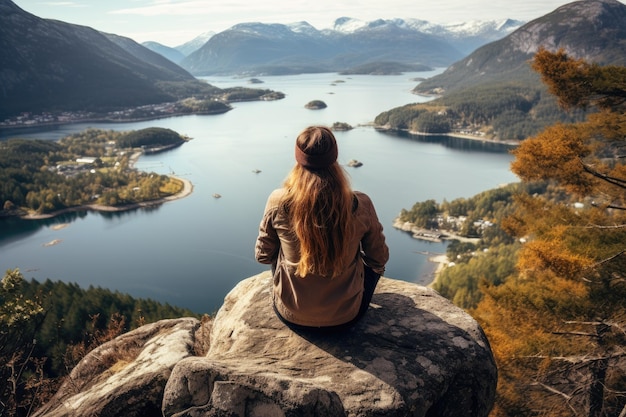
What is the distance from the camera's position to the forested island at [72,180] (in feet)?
183

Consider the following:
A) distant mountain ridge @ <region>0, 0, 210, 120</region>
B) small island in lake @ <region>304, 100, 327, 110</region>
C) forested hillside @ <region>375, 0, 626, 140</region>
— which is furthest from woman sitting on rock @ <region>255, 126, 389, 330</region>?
distant mountain ridge @ <region>0, 0, 210, 120</region>

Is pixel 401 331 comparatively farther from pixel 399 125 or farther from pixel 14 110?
pixel 14 110

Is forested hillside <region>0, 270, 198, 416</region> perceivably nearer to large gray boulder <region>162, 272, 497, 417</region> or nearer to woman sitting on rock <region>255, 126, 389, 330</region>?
large gray boulder <region>162, 272, 497, 417</region>

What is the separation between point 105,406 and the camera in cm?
312

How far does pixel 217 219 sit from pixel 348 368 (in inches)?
1851

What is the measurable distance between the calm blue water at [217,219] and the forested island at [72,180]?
9.42 ft

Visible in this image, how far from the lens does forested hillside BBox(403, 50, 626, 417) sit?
5.53m

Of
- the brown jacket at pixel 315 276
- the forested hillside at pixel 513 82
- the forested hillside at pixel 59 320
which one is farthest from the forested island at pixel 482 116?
the brown jacket at pixel 315 276

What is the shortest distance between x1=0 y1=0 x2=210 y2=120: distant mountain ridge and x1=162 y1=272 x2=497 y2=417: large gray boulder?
140866 mm

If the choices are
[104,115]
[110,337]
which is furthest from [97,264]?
[104,115]

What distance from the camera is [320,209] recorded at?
262cm

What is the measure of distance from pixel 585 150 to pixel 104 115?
141136mm

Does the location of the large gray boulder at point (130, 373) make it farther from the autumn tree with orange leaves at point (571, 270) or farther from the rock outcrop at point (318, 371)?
the autumn tree with orange leaves at point (571, 270)

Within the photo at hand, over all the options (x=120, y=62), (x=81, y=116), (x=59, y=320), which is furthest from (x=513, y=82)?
(x=120, y=62)
